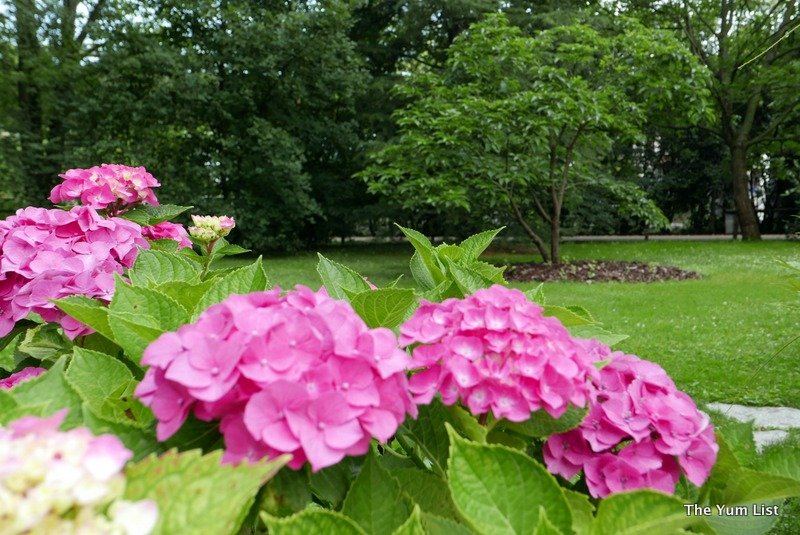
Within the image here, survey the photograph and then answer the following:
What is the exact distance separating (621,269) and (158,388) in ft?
31.0

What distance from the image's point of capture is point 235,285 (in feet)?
2.69

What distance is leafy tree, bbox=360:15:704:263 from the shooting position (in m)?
8.66

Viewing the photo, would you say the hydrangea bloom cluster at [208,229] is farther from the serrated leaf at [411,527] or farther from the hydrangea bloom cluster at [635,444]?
the serrated leaf at [411,527]

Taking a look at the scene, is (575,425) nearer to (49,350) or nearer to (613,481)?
(613,481)

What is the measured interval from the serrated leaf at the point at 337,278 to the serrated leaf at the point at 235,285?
0.14m

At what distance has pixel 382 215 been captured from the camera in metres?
14.2

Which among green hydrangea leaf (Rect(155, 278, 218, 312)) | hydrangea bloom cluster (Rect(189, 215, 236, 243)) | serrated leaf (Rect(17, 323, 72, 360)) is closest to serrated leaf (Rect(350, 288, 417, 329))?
green hydrangea leaf (Rect(155, 278, 218, 312))

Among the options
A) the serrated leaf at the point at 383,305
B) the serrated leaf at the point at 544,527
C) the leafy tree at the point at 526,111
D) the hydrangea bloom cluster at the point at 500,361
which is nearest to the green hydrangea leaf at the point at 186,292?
the serrated leaf at the point at 383,305

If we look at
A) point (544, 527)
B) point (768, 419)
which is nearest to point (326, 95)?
point (768, 419)

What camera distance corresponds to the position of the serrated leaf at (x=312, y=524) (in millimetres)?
483

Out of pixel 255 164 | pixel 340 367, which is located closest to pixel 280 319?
pixel 340 367

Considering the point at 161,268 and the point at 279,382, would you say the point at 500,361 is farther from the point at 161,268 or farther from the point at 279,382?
the point at 161,268

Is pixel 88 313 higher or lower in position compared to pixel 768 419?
higher

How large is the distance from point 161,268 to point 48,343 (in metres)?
0.24
